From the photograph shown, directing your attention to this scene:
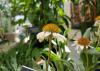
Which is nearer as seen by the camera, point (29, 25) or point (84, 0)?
point (84, 0)

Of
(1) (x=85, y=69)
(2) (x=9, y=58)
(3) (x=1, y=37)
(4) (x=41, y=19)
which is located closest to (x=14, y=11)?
(4) (x=41, y=19)

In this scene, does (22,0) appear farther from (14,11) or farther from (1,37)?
(1,37)

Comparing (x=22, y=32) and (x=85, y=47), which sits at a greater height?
(x=85, y=47)

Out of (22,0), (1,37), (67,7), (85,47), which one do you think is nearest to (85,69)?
(85,47)

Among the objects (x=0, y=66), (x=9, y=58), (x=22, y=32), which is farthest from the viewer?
(x=22, y=32)

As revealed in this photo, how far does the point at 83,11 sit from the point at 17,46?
0.69m

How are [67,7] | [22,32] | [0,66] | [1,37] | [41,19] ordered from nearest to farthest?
[0,66] < [1,37] < [22,32] < [41,19] < [67,7]

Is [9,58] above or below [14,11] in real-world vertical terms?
below

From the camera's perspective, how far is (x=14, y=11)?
2.09 metres

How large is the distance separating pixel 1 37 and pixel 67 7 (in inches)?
70.4

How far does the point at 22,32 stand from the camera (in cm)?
186

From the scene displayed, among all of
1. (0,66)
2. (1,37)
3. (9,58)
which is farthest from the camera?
(1,37)

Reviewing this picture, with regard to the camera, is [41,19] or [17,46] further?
[41,19]

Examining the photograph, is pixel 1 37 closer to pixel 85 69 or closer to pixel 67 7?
pixel 85 69
